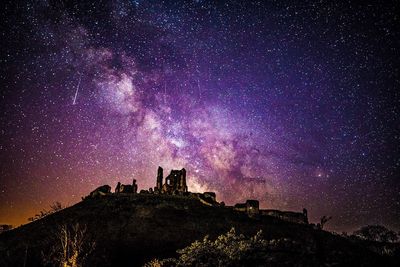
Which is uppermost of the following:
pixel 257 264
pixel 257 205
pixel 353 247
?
pixel 257 205

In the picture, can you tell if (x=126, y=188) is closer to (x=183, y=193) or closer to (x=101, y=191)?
(x=101, y=191)

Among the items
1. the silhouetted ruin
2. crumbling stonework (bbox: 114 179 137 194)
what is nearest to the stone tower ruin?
the silhouetted ruin

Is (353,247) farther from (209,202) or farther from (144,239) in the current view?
(144,239)

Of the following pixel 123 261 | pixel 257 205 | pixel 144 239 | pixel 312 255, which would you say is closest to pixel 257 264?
pixel 312 255

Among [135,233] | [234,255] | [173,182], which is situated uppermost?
[173,182]

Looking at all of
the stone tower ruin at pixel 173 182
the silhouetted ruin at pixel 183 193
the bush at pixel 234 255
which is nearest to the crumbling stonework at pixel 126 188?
the silhouetted ruin at pixel 183 193

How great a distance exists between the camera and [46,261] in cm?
3756

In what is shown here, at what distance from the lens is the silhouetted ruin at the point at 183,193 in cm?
5797

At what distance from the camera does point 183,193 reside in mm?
62500

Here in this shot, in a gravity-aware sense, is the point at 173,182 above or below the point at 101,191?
above

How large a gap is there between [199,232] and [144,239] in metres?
7.76

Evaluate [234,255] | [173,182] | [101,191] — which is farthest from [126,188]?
[234,255]

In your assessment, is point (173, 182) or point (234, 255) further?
point (173, 182)

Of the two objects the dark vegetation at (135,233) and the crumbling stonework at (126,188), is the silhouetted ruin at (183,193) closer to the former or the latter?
the crumbling stonework at (126,188)
